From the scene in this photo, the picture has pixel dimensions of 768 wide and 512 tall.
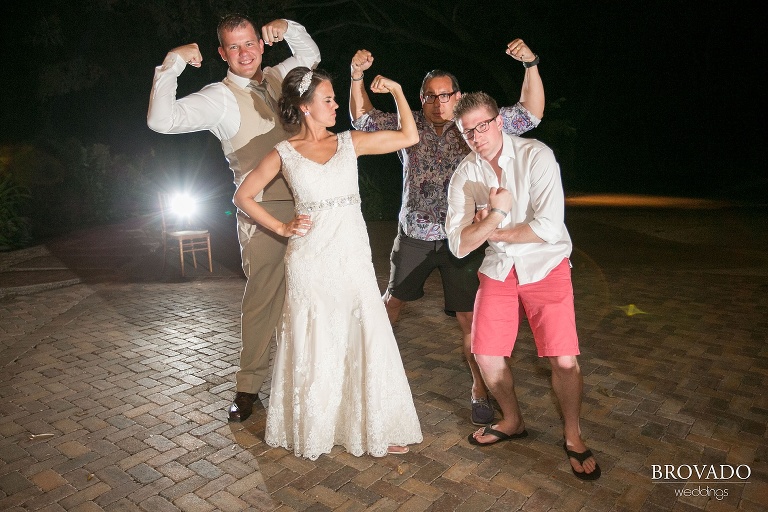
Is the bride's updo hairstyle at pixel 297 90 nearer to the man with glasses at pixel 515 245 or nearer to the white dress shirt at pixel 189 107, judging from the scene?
the white dress shirt at pixel 189 107

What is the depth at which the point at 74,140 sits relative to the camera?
1488cm

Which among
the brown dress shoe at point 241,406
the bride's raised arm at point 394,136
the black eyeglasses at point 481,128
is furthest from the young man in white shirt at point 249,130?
the black eyeglasses at point 481,128

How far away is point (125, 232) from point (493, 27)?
13152 millimetres

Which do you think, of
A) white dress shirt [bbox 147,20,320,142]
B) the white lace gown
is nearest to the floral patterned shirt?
the white lace gown

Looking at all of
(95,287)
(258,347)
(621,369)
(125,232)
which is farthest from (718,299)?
(125,232)

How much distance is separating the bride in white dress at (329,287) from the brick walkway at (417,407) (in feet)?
0.97

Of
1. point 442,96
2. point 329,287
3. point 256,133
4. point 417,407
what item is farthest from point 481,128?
point 417,407

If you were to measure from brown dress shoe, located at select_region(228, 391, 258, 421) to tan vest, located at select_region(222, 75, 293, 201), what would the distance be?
133 centimetres

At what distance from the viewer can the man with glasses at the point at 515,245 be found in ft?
9.70

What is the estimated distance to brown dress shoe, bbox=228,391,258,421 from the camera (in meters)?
3.80

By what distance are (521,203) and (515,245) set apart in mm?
227

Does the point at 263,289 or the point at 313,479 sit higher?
the point at 263,289

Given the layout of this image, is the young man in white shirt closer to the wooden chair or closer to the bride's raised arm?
the bride's raised arm

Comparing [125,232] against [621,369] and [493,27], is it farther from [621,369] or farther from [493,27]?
[493,27]
